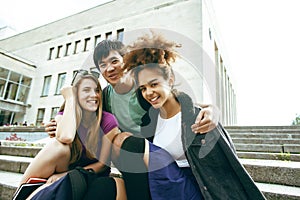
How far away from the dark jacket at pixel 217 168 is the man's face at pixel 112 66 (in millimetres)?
620

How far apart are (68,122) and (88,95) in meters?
0.19

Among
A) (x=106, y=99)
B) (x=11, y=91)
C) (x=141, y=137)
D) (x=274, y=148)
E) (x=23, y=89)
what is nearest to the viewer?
(x=141, y=137)

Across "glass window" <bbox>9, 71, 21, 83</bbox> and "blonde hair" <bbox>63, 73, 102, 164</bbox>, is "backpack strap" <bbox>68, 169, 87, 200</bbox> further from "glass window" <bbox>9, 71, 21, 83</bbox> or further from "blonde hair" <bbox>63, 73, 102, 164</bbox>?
"glass window" <bbox>9, 71, 21, 83</bbox>

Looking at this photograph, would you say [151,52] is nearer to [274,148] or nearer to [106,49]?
[106,49]

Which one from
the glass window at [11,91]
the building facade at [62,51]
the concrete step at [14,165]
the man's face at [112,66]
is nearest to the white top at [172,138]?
the man's face at [112,66]

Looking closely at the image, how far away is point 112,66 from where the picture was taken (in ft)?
3.94

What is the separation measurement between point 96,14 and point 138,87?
11557 mm

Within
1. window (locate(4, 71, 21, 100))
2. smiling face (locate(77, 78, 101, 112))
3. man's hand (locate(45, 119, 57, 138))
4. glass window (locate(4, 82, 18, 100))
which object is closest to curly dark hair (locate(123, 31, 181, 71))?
smiling face (locate(77, 78, 101, 112))

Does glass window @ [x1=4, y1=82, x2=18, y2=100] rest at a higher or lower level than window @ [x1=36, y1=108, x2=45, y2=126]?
higher

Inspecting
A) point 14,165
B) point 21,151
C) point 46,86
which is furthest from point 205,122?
point 46,86

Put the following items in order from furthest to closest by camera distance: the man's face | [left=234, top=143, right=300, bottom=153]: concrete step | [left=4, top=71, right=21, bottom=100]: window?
[left=4, top=71, right=21, bottom=100]: window
[left=234, top=143, right=300, bottom=153]: concrete step
the man's face

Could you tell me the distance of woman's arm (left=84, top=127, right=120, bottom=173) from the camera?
37.6 inches

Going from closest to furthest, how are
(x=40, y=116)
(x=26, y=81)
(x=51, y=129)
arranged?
(x=51, y=129)
(x=40, y=116)
(x=26, y=81)

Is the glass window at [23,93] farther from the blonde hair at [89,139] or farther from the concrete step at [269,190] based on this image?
the blonde hair at [89,139]
